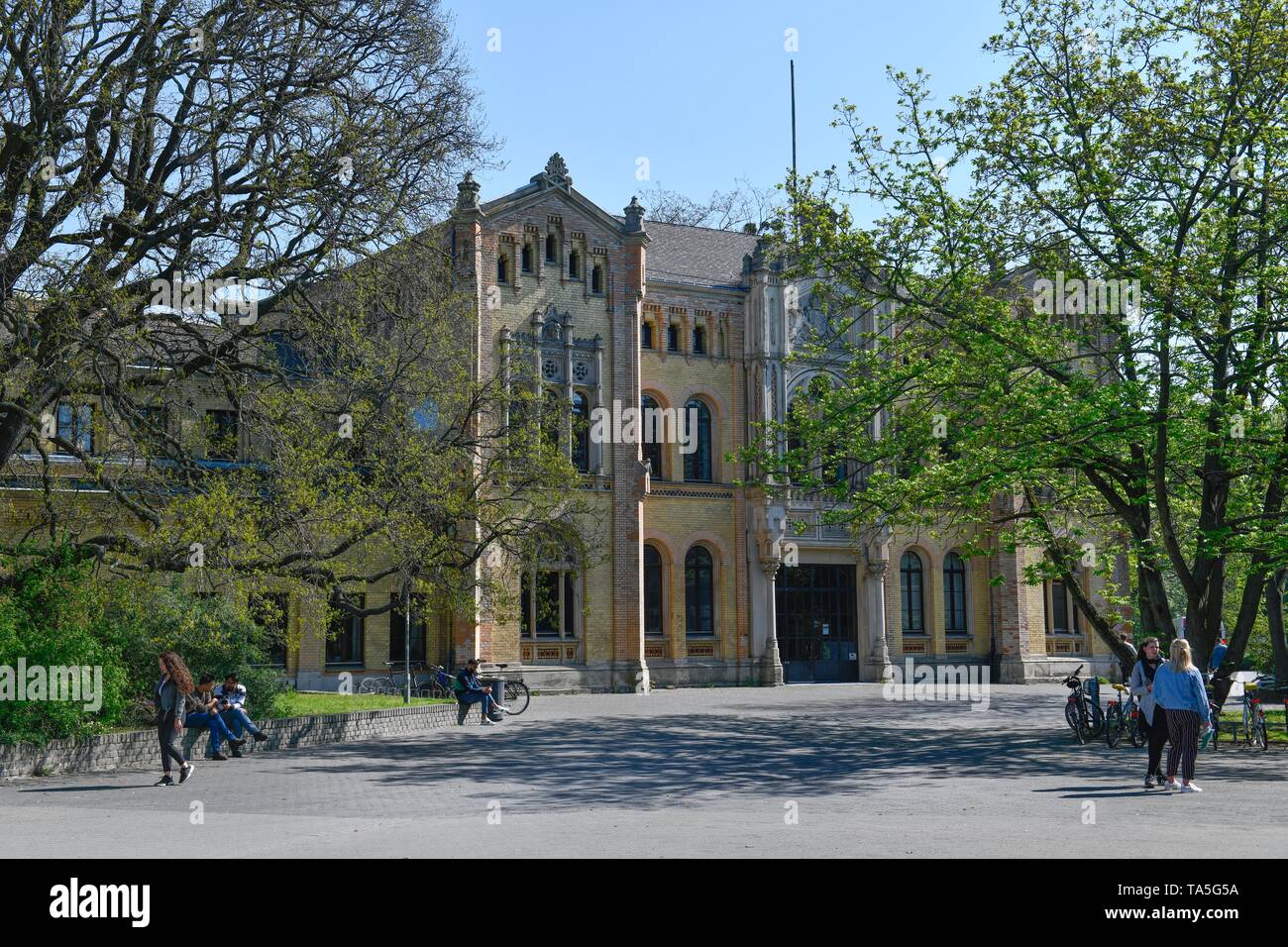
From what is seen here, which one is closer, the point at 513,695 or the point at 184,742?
the point at 184,742

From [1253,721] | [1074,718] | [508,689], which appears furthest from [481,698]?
[1253,721]

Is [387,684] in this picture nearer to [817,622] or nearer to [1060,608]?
[817,622]

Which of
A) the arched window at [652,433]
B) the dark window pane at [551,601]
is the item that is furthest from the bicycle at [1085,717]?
the arched window at [652,433]

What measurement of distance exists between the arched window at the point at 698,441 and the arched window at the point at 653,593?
112 inches

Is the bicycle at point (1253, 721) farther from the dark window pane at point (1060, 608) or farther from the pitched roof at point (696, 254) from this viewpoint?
the dark window pane at point (1060, 608)

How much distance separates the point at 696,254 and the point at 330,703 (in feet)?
75.0

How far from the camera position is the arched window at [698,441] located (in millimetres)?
39219

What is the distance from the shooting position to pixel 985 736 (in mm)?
21328

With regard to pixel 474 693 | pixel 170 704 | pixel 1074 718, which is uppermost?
pixel 170 704

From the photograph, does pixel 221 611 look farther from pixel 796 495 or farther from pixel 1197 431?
pixel 796 495

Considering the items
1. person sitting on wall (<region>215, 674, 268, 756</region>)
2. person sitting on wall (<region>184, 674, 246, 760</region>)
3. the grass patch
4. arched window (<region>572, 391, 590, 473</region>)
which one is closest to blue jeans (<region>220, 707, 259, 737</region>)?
person sitting on wall (<region>215, 674, 268, 756</region>)

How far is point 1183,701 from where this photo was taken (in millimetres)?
13508

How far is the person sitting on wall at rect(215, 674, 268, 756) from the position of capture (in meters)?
18.8

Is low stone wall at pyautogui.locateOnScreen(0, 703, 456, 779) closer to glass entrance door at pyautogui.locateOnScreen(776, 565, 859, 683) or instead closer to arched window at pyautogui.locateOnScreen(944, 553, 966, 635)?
glass entrance door at pyautogui.locateOnScreen(776, 565, 859, 683)
